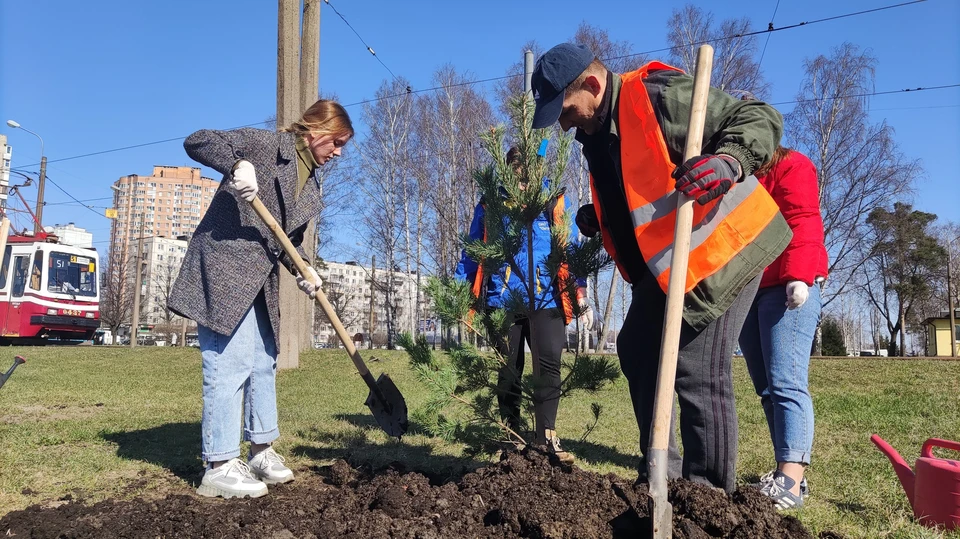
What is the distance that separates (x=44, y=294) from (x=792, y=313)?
70.3 feet

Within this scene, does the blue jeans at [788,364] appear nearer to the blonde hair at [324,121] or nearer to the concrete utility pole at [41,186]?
the blonde hair at [324,121]

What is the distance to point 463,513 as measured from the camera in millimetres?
2234

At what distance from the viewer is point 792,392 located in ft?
9.89

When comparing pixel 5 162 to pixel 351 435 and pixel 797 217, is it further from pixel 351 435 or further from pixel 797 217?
pixel 797 217

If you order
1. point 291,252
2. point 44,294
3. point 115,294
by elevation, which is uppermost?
point 115,294

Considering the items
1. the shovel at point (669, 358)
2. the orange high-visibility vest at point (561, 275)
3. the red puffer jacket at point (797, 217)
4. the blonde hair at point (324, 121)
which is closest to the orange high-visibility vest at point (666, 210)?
the shovel at point (669, 358)

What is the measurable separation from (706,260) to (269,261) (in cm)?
200

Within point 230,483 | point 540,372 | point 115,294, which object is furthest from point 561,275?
point 115,294

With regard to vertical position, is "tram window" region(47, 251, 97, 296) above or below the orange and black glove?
above

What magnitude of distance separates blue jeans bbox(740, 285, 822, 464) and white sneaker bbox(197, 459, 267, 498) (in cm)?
235

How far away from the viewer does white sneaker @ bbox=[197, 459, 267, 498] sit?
9.39ft

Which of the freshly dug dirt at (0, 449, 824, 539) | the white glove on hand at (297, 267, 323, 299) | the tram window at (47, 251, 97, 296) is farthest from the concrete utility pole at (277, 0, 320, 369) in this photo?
the tram window at (47, 251, 97, 296)

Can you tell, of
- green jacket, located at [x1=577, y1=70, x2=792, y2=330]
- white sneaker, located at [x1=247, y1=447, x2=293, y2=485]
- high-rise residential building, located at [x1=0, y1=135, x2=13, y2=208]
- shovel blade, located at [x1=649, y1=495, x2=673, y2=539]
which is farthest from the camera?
high-rise residential building, located at [x1=0, y1=135, x2=13, y2=208]

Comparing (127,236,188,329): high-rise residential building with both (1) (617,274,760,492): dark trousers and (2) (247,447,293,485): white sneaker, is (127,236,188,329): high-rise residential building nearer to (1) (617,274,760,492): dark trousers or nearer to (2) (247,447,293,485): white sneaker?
(2) (247,447,293,485): white sneaker
